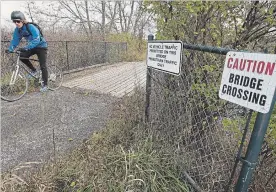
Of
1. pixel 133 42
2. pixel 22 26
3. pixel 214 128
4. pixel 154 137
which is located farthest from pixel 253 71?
pixel 133 42

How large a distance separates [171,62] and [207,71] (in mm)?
487

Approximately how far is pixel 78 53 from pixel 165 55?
296 inches

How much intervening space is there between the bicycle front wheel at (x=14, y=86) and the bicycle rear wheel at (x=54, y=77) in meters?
0.81

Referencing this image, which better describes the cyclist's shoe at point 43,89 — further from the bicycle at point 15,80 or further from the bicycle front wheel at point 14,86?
the bicycle front wheel at point 14,86

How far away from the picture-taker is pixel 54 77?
6508mm

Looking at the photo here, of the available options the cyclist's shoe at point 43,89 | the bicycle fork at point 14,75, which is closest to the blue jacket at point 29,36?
the bicycle fork at point 14,75

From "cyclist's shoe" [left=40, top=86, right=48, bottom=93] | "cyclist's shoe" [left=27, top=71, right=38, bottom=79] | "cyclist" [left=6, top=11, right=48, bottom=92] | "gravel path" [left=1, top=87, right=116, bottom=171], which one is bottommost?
"gravel path" [left=1, top=87, right=116, bottom=171]

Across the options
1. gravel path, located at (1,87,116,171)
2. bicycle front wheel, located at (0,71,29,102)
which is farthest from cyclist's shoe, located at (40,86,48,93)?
bicycle front wheel, located at (0,71,29,102)

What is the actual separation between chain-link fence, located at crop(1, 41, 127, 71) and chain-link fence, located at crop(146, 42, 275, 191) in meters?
5.48

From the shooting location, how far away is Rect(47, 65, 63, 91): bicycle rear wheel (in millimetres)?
6426

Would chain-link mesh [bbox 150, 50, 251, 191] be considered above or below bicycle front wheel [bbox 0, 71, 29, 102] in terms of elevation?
above

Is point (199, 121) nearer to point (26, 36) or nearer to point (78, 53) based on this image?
point (26, 36)

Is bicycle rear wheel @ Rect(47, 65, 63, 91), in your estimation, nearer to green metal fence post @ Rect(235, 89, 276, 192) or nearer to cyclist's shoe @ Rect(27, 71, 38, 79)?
cyclist's shoe @ Rect(27, 71, 38, 79)

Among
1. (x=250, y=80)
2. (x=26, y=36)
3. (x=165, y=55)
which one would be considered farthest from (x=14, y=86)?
(x=250, y=80)
